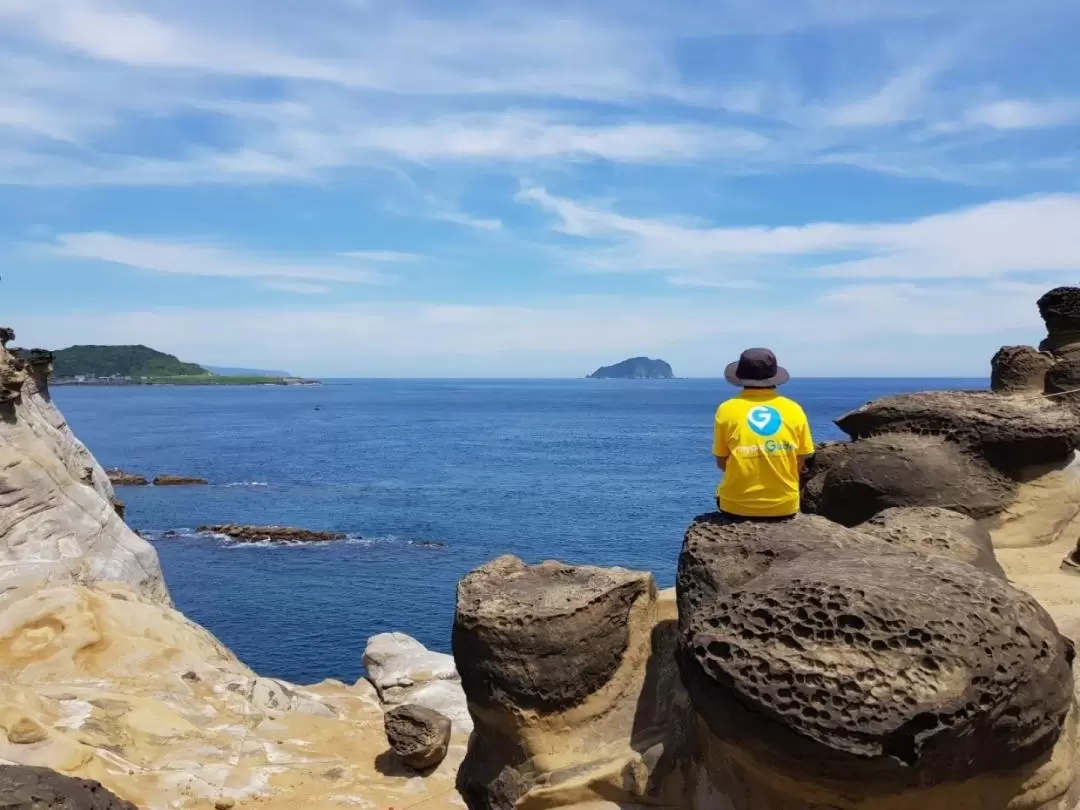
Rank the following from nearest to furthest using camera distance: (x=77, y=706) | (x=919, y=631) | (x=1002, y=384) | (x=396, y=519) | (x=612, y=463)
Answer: (x=919, y=631) → (x=77, y=706) → (x=1002, y=384) → (x=396, y=519) → (x=612, y=463)

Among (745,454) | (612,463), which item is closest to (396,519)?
(612,463)

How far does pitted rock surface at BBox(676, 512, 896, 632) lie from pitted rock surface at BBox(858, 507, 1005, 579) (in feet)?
1.30

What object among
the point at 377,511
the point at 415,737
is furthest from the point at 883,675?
the point at 377,511

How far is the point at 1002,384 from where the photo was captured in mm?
12734

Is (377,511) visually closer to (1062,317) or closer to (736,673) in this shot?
(1062,317)

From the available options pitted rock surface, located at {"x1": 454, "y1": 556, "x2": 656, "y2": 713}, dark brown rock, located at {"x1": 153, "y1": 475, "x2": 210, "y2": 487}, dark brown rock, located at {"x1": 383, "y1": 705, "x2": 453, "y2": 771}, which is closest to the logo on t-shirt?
pitted rock surface, located at {"x1": 454, "y1": 556, "x2": 656, "y2": 713}

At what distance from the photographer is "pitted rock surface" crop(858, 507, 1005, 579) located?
6.61 meters

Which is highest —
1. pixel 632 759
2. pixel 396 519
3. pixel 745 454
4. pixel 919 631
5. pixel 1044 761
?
pixel 745 454

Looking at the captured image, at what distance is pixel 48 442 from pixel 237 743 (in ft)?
27.9

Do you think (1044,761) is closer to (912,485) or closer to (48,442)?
(912,485)

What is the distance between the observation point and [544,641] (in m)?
6.38

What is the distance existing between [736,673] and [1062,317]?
11.9 metres

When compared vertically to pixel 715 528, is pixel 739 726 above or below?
below

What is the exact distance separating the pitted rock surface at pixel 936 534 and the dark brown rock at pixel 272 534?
31862mm
